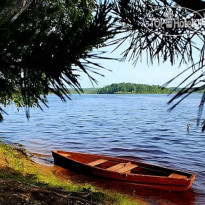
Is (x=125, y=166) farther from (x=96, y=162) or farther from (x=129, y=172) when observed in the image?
(x=96, y=162)

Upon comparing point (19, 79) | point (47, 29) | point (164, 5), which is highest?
point (164, 5)

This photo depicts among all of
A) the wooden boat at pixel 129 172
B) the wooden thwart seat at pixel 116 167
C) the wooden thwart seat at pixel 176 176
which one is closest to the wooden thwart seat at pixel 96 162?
the wooden boat at pixel 129 172

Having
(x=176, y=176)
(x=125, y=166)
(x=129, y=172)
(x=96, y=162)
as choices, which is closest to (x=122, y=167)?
(x=125, y=166)

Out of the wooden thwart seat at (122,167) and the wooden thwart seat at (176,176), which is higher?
the wooden thwart seat at (122,167)

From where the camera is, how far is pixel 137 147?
86.1 ft

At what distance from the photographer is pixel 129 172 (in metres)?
14.4

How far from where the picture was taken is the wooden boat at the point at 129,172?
13055mm

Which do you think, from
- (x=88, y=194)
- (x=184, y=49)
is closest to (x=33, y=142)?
(x=88, y=194)

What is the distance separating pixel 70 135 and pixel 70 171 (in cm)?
1779

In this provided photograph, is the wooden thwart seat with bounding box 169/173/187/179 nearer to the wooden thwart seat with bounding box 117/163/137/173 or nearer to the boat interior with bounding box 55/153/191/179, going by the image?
the boat interior with bounding box 55/153/191/179

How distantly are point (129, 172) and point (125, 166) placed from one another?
49cm

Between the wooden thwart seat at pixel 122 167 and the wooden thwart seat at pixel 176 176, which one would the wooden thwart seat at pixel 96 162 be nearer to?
the wooden thwart seat at pixel 122 167

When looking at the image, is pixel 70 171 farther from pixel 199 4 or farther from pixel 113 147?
pixel 199 4

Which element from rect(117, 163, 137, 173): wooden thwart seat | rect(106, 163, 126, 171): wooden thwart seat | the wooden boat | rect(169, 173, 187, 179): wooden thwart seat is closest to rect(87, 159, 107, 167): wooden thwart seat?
the wooden boat
